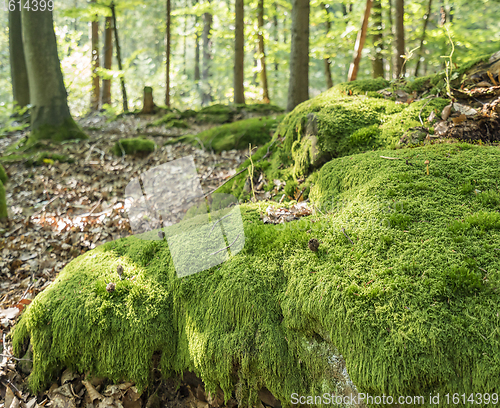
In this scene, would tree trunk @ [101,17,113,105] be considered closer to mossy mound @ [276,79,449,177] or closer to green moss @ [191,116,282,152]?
green moss @ [191,116,282,152]

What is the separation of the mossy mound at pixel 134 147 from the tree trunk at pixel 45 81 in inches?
70.5

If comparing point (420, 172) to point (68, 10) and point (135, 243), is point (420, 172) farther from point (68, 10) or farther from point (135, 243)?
point (68, 10)

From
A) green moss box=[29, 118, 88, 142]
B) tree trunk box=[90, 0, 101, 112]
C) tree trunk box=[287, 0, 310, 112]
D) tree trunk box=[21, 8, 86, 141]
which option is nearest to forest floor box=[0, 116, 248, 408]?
green moss box=[29, 118, 88, 142]

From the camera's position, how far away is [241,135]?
647cm

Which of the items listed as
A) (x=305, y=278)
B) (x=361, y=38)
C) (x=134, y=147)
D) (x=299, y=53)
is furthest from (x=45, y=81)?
(x=305, y=278)

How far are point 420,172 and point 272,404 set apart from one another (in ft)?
6.75

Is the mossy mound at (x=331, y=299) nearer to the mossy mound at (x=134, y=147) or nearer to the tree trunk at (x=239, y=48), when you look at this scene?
the mossy mound at (x=134, y=147)

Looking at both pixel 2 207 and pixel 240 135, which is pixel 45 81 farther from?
pixel 240 135

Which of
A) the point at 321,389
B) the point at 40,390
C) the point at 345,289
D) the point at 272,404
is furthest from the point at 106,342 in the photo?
the point at 345,289

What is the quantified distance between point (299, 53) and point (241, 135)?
2.40 metres

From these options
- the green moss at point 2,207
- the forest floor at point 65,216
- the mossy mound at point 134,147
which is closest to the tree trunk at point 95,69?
the forest floor at point 65,216

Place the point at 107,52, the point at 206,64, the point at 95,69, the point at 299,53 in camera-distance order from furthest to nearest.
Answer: the point at 206,64, the point at 95,69, the point at 107,52, the point at 299,53

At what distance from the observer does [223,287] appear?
2260 mm

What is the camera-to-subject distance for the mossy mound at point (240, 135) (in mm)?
6371
